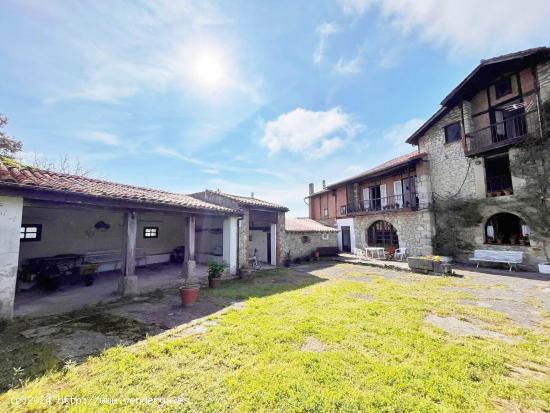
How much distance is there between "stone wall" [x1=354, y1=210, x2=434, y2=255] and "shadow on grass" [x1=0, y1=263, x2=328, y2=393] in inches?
467

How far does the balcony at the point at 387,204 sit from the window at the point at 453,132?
404 cm

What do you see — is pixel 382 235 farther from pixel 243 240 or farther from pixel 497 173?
pixel 243 240

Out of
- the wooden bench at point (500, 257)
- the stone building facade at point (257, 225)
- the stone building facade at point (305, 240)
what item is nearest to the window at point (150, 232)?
the stone building facade at point (257, 225)

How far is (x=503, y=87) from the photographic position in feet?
44.1

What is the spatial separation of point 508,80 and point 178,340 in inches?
784

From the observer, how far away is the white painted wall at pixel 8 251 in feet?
17.3

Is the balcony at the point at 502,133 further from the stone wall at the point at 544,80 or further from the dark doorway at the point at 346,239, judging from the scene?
the dark doorway at the point at 346,239

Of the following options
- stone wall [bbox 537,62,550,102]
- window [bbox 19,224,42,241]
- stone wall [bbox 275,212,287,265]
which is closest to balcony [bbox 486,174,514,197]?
stone wall [bbox 537,62,550,102]

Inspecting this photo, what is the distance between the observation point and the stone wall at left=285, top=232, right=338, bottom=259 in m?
16.3

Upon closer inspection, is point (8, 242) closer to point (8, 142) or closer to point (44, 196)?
point (44, 196)

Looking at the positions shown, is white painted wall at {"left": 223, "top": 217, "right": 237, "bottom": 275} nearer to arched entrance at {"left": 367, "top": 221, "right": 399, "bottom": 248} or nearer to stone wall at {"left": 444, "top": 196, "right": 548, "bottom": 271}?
arched entrance at {"left": 367, "top": 221, "right": 399, "bottom": 248}

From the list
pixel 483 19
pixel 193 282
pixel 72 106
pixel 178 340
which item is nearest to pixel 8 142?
pixel 72 106

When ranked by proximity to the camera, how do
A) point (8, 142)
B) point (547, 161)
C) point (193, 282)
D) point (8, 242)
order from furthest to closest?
point (8, 142), point (547, 161), point (193, 282), point (8, 242)

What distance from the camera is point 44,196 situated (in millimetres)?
5723
